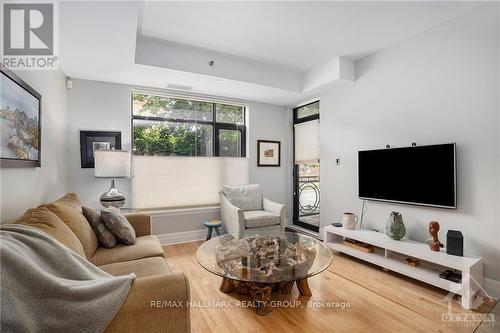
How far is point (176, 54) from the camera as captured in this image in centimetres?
306

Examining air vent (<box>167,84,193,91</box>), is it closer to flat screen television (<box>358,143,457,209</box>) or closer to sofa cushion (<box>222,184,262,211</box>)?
sofa cushion (<box>222,184,262,211</box>)

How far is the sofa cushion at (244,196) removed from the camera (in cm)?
384

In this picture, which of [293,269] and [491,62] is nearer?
[293,269]

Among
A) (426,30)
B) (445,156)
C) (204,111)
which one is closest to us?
(445,156)

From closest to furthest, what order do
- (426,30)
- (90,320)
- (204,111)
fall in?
(90,320) < (426,30) < (204,111)

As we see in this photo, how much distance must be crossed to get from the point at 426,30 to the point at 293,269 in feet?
9.65

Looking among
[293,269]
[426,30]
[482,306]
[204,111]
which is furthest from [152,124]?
[482,306]

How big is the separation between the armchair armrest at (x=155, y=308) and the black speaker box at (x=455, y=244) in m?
2.45

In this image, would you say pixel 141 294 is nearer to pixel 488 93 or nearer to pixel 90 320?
pixel 90 320

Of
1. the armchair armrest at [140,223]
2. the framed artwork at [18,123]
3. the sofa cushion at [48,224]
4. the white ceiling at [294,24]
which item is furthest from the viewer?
the armchair armrest at [140,223]

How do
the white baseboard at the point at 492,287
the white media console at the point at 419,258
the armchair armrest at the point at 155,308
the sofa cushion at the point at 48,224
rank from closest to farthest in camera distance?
the armchair armrest at the point at 155,308, the sofa cushion at the point at 48,224, the white media console at the point at 419,258, the white baseboard at the point at 492,287

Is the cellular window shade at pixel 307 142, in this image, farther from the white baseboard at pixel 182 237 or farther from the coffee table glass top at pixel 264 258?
the white baseboard at pixel 182 237

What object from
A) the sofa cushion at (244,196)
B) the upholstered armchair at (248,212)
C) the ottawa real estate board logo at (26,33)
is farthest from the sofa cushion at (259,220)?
the ottawa real estate board logo at (26,33)

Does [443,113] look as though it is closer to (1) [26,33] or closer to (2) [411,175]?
(2) [411,175]
